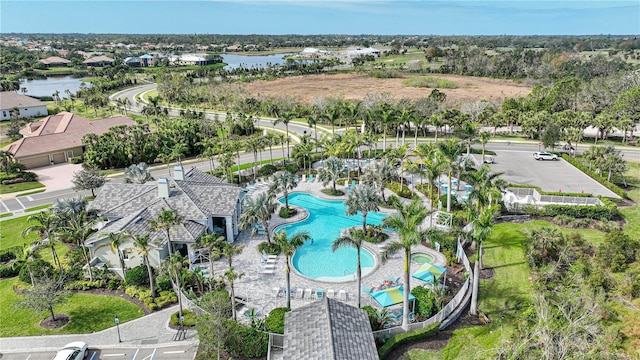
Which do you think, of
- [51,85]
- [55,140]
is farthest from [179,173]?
[51,85]

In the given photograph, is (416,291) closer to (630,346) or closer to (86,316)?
(630,346)

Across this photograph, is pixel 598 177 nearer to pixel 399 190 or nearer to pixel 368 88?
pixel 399 190

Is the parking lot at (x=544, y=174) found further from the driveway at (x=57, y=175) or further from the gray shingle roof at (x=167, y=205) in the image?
the driveway at (x=57, y=175)

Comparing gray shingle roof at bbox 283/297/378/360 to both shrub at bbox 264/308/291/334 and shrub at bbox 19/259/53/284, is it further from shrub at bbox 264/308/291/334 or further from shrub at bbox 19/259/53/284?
shrub at bbox 19/259/53/284

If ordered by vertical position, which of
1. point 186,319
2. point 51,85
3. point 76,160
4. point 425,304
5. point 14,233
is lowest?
point 186,319

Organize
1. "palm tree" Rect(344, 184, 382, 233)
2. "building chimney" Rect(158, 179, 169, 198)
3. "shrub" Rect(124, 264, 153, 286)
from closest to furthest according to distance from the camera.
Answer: "shrub" Rect(124, 264, 153, 286), "palm tree" Rect(344, 184, 382, 233), "building chimney" Rect(158, 179, 169, 198)

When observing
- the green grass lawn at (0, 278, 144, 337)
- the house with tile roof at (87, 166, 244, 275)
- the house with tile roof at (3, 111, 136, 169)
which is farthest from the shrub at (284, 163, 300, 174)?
the house with tile roof at (3, 111, 136, 169)
